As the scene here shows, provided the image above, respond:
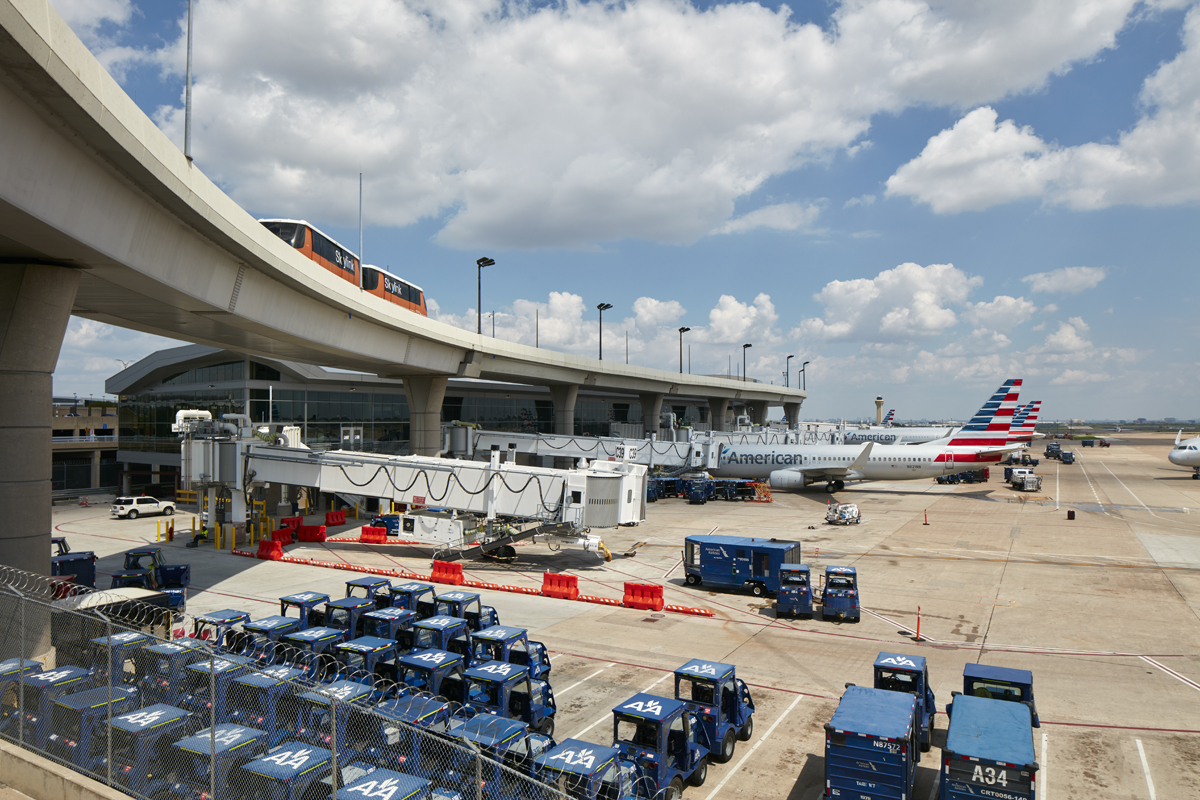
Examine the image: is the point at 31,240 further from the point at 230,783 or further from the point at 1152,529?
the point at 1152,529

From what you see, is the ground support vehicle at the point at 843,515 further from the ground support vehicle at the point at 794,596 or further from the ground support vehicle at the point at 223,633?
the ground support vehicle at the point at 223,633

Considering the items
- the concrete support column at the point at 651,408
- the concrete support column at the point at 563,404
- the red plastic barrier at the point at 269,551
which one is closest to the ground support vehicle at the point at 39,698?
the red plastic barrier at the point at 269,551

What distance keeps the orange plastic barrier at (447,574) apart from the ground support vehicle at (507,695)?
50.5 ft

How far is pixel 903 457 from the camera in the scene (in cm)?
5856

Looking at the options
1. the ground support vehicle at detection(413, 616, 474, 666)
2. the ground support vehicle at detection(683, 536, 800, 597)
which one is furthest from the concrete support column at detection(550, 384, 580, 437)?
the ground support vehicle at detection(413, 616, 474, 666)

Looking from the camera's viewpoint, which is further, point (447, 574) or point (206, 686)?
point (447, 574)

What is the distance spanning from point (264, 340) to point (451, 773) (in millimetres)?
26159

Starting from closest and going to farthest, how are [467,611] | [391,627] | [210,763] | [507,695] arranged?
[210,763] < [507,695] < [391,627] < [467,611]

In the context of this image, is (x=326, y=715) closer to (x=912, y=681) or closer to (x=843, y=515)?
(x=912, y=681)

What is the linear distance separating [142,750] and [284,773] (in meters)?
2.80

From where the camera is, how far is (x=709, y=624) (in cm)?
2244

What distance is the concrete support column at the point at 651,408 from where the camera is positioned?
8569 cm

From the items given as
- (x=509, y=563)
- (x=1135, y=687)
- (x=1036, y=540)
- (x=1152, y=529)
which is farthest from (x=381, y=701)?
(x=1152, y=529)

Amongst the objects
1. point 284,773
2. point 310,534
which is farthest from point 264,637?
point 310,534
